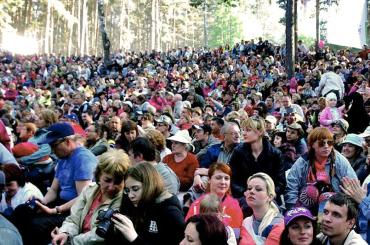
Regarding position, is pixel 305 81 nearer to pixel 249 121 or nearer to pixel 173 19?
pixel 249 121

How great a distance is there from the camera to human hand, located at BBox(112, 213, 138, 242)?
3.41 metres

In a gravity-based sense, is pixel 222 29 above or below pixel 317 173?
above

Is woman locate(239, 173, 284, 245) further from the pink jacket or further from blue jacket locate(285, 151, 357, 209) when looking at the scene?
the pink jacket

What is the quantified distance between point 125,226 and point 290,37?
1352 cm

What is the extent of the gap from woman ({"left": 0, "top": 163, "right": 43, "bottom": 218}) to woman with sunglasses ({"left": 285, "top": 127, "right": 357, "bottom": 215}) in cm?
275

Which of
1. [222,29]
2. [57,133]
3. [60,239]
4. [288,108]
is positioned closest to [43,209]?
[57,133]

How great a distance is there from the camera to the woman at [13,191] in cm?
502

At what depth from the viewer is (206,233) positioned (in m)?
3.05

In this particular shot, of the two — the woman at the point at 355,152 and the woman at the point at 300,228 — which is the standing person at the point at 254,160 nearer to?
the woman at the point at 355,152

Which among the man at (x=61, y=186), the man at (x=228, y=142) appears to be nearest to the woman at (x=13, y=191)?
the man at (x=61, y=186)

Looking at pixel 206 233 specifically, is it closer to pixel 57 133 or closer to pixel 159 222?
pixel 159 222

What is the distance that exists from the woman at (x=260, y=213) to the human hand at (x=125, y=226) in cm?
131

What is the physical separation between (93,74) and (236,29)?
7343 centimetres

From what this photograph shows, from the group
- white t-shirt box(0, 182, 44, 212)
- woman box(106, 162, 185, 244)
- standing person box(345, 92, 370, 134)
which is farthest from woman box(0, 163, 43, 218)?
standing person box(345, 92, 370, 134)
